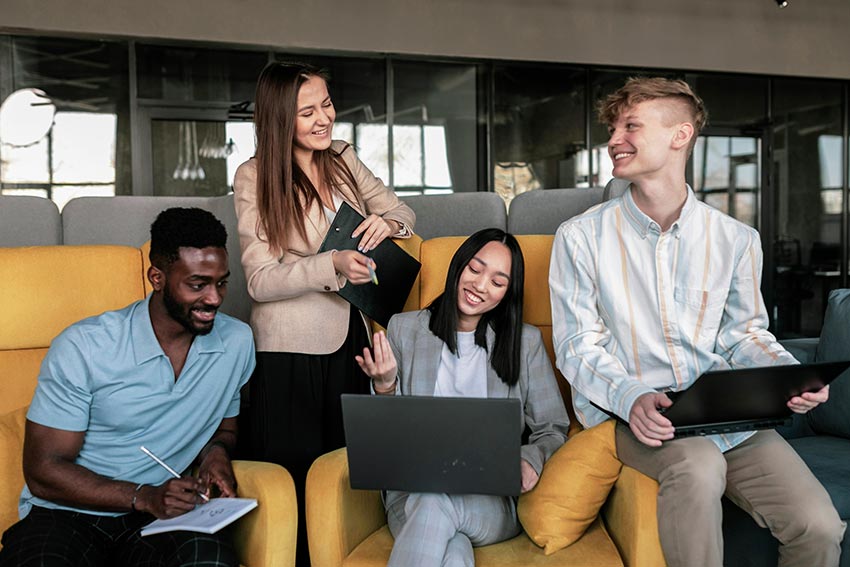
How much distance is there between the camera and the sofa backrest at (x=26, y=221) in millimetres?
3010

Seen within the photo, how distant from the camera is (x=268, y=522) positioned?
1848 millimetres

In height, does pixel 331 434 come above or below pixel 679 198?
below

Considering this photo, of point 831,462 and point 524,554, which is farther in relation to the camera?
point 831,462

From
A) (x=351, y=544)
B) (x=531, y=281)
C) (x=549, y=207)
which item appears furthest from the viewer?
(x=549, y=207)

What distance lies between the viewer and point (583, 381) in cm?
203

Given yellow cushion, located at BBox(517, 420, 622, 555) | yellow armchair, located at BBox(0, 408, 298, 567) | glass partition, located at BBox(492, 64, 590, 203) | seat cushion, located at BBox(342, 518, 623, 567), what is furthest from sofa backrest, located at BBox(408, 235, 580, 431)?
glass partition, located at BBox(492, 64, 590, 203)

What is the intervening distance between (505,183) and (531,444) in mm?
5000

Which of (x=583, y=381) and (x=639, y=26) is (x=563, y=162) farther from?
(x=583, y=381)

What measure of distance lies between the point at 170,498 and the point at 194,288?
1.59 feet

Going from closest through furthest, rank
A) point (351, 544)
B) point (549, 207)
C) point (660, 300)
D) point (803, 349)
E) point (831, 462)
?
point (351, 544) → point (660, 300) → point (831, 462) → point (803, 349) → point (549, 207)

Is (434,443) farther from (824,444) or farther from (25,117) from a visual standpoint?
(25,117)

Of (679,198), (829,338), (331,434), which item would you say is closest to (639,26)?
(829,338)

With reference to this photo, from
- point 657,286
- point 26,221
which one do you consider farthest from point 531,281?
point 26,221

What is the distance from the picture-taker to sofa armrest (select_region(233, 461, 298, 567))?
1.84 m
